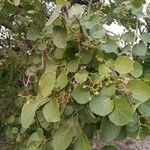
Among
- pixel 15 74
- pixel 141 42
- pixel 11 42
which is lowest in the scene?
pixel 15 74

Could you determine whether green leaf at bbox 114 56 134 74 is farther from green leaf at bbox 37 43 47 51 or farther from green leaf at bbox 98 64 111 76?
green leaf at bbox 37 43 47 51

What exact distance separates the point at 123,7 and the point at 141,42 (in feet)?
0.41

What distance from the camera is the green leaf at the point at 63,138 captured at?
92 centimetres

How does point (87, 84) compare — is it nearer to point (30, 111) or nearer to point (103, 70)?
point (103, 70)

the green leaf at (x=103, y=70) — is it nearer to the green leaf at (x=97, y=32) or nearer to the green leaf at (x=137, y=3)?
the green leaf at (x=97, y=32)

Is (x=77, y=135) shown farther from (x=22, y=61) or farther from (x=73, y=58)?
(x=22, y=61)

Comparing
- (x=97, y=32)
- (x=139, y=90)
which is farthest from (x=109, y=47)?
(x=139, y=90)

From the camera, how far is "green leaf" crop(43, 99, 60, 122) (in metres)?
0.87

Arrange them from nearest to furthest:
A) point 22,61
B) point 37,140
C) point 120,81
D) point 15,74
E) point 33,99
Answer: point 120,81 → point 33,99 → point 37,140 → point 22,61 → point 15,74

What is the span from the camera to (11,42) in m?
1.98

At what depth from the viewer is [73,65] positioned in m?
0.94

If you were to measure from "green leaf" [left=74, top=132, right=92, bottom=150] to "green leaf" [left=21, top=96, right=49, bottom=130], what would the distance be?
0.13m

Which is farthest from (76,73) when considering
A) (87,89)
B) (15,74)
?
(15,74)

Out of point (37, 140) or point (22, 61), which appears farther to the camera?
point (22, 61)
